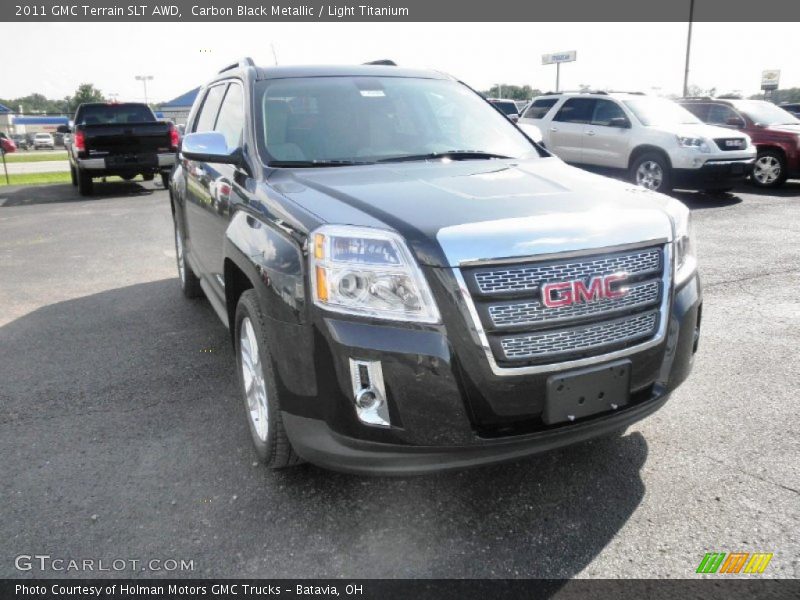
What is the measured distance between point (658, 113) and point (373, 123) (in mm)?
9597

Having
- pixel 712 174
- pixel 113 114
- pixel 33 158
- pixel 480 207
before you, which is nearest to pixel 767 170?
pixel 712 174

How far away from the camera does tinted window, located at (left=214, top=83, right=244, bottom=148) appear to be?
12.0ft

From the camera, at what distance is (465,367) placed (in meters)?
2.27

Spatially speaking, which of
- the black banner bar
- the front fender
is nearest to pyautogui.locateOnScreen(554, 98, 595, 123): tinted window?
the front fender

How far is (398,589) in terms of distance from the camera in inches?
89.6

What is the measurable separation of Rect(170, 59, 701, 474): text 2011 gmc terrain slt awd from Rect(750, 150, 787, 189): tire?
11.5 m

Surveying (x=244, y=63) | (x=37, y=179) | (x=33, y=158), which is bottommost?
(x=33, y=158)

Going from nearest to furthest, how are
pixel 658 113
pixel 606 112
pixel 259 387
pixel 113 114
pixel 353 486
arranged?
pixel 353 486, pixel 259 387, pixel 658 113, pixel 606 112, pixel 113 114

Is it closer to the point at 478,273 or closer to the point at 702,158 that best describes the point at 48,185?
the point at 702,158

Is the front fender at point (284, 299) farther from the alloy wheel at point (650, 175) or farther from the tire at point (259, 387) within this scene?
the alloy wheel at point (650, 175)

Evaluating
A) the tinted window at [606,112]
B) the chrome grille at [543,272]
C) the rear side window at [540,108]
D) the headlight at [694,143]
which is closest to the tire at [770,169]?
the headlight at [694,143]

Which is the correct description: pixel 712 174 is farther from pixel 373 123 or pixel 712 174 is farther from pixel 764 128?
pixel 373 123

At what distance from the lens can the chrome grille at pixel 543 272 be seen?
228 cm

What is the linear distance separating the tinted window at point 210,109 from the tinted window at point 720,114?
37.4ft
